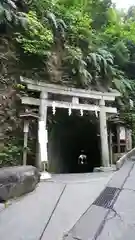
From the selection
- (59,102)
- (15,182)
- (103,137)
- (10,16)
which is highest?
(10,16)

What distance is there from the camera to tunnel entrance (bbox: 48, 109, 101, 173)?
10.1 metres

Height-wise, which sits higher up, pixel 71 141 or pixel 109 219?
pixel 71 141

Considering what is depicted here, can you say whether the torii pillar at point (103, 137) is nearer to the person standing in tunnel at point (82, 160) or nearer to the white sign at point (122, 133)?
the white sign at point (122, 133)

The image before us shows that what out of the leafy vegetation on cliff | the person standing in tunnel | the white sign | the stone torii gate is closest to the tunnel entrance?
the person standing in tunnel

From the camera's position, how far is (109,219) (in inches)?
135

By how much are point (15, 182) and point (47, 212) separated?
977 millimetres

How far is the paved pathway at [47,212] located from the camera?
3350 millimetres

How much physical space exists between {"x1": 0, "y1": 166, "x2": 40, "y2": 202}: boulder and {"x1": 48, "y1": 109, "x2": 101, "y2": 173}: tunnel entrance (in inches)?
177

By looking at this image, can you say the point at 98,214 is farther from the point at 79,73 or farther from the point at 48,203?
the point at 79,73

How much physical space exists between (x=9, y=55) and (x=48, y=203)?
5.29 m

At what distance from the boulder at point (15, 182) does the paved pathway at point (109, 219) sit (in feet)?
4.90

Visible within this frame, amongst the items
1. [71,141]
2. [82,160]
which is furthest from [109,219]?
[82,160]

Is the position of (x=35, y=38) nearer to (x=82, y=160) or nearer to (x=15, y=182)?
(x=15, y=182)

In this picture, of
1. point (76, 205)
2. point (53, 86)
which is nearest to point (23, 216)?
point (76, 205)
